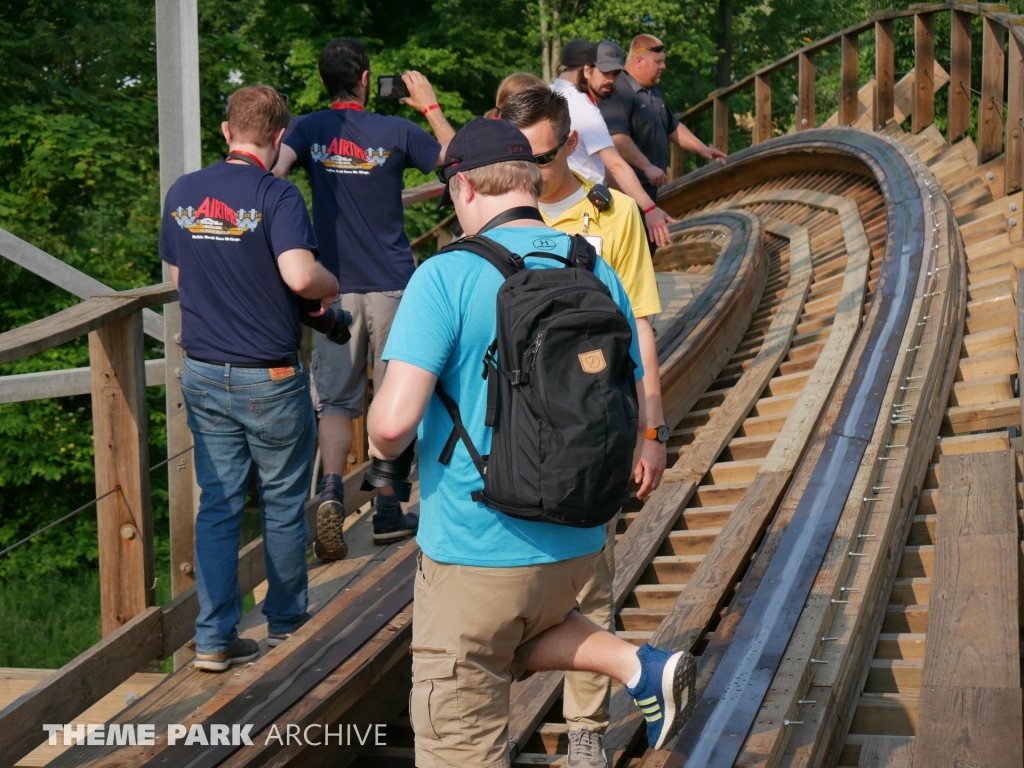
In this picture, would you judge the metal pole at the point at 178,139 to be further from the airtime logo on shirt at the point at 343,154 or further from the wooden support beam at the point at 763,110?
the wooden support beam at the point at 763,110

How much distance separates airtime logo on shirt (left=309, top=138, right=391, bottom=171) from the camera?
425 centimetres

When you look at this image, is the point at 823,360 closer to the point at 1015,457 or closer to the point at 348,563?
the point at 1015,457

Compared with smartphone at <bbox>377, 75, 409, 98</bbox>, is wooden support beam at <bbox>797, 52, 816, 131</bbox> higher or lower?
higher

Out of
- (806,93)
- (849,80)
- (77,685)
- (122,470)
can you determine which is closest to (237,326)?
(122,470)

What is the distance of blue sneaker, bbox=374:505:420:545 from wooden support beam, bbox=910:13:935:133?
8694mm

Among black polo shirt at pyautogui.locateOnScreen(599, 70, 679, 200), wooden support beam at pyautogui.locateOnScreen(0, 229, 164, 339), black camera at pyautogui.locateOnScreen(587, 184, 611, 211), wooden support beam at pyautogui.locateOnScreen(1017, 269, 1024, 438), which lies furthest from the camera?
black polo shirt at pyautogui.locateOnScreen(599, 70, 679, 200)

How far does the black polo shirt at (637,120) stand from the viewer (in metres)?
6.02

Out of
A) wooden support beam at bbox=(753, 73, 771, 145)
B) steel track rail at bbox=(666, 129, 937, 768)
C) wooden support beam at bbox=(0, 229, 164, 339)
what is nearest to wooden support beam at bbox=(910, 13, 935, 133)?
wooden support beam at bbox=(753, 73, 771, 145)

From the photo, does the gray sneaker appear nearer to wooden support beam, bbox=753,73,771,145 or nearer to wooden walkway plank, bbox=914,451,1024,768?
wooden walkway plank, bbox=914,451,1024,768

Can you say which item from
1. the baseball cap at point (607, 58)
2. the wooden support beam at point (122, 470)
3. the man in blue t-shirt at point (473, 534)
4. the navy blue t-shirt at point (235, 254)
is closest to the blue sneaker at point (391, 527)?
the wooden support beam at point (122, 470)

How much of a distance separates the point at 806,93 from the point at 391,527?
1092 cm

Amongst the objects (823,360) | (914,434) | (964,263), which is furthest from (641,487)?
(964,263)

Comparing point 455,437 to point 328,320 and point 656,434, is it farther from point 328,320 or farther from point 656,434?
point 328,320

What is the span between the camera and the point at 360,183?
428cm
